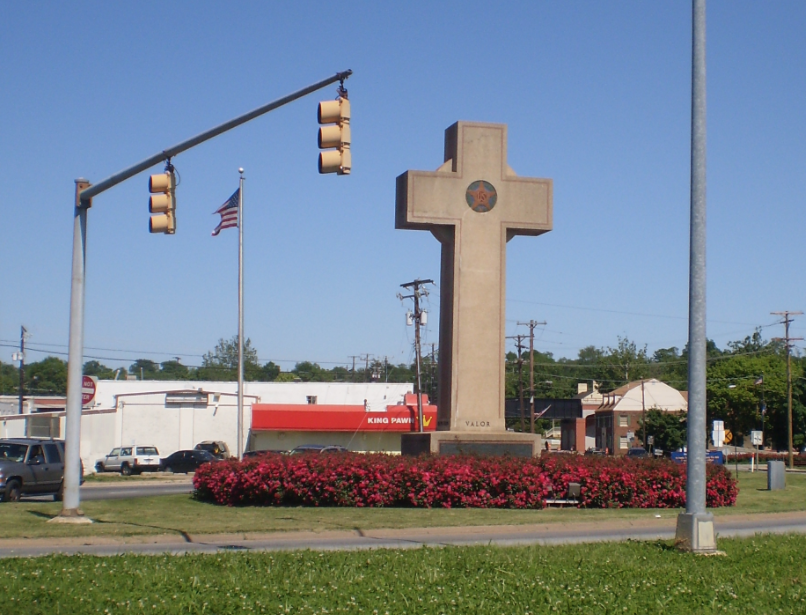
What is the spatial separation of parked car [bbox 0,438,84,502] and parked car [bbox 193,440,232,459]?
87.4 ft

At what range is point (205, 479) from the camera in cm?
2361

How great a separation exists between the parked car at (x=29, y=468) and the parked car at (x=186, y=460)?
22939 millimetres

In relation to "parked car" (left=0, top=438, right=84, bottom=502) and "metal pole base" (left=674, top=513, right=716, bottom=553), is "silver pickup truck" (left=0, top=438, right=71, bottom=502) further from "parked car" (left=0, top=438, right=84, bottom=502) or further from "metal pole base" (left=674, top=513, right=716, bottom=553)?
"metal pole base" (left=674, top=513, right=716, bottom=553)

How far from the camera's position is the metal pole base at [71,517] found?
17.2 m

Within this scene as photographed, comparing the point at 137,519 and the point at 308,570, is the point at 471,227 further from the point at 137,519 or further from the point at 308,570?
the point at 308,570

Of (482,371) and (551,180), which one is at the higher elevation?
(551,180)

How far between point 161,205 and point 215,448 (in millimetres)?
41790

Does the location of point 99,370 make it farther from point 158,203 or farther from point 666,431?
point 158,203

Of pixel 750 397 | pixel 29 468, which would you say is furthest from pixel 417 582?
pixel 750 397

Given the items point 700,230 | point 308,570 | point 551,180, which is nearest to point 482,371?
point 551,180

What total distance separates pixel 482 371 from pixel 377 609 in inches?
610

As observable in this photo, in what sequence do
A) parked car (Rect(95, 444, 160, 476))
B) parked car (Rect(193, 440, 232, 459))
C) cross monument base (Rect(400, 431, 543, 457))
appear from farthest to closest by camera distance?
parked car (Rect(193, 440, 232, 459)), parked car (Rect(95, 444, 160, 476)), cross monument base (Rect(400, 431, 543, 457))

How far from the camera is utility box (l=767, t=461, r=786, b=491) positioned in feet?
102

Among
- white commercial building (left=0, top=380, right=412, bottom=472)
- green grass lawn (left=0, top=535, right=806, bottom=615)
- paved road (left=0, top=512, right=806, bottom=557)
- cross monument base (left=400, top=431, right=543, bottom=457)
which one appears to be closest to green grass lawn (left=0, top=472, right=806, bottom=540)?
paved road (left=0, top=512, right=806, bottom=557)
